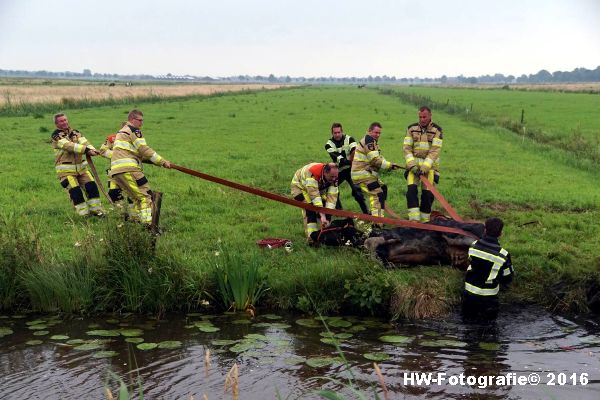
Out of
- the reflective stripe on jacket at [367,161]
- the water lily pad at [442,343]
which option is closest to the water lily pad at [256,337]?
the water lily pad at [442,343]

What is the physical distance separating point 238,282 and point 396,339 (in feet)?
7.40

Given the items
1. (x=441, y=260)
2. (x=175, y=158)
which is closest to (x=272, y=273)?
(x=441, y=260)

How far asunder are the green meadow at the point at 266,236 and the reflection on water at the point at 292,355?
0.38 m

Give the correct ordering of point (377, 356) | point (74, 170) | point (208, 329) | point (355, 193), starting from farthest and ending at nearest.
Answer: point (74, 170) < point (355, 193) < point (208, 329) < point (377, 356)

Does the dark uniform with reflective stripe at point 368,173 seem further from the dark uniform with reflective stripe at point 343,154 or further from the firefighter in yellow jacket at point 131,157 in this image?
the firefighter in yellow jacket at point 131,157

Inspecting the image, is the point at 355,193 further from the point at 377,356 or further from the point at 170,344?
the point at 170,344

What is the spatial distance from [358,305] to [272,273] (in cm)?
142

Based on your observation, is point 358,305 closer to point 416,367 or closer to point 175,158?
point 416,367

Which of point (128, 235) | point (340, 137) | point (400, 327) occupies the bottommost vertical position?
point (400, 327)

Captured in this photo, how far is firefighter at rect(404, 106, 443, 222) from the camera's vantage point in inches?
416

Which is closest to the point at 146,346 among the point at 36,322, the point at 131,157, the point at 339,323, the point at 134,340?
the point at 134,340

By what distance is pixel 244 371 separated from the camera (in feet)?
19.3

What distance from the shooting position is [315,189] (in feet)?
31.4

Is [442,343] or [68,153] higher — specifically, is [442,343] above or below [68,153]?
below
